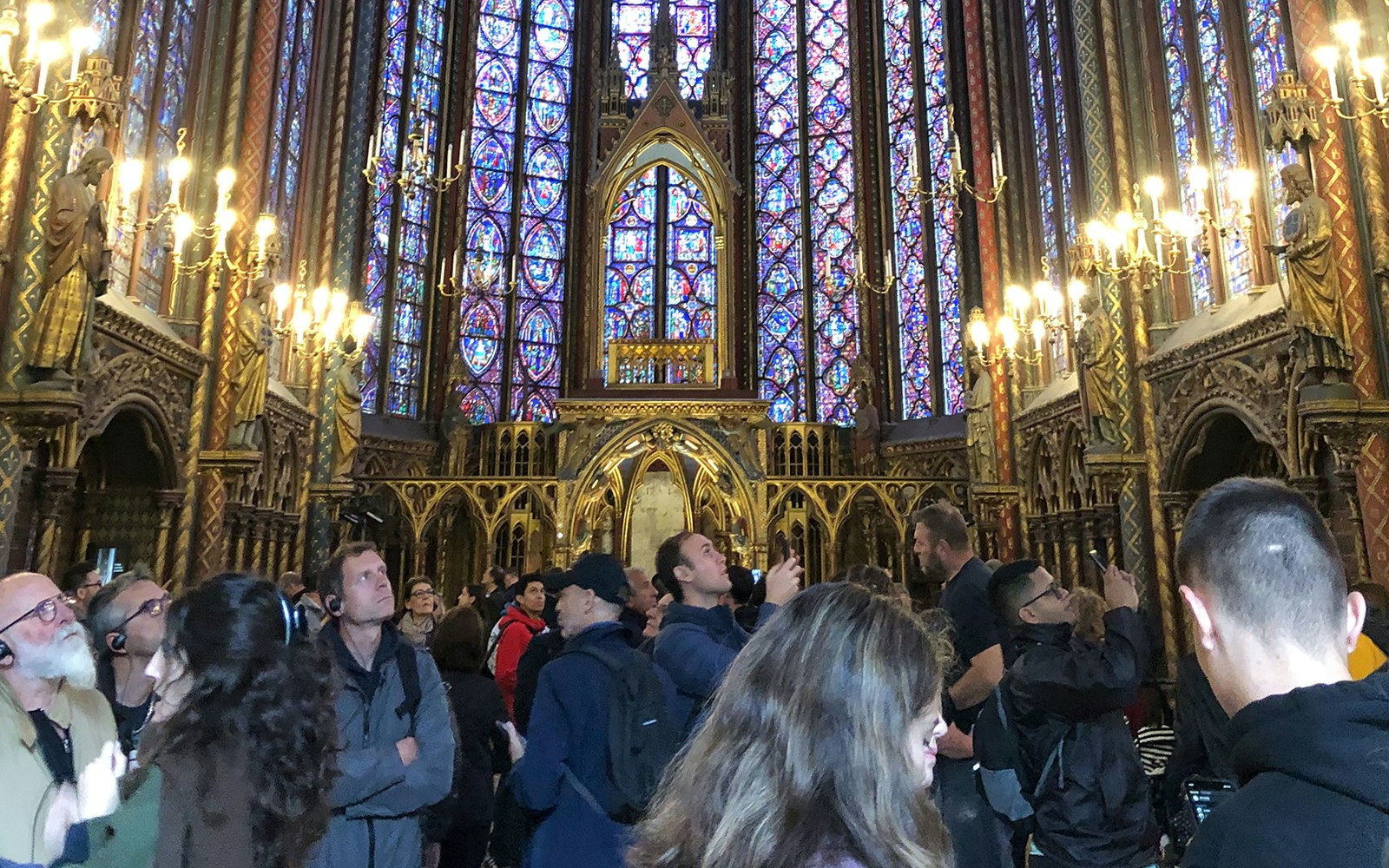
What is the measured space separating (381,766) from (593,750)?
0.62 metres

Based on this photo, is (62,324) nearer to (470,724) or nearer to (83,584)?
(83,584)

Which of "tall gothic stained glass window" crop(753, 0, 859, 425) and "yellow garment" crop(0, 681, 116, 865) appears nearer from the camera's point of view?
"yellow garment" crop(0, 681, 116, 865)

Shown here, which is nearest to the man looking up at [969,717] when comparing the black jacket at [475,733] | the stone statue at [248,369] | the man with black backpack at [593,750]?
the man with black backpack at [593,750]

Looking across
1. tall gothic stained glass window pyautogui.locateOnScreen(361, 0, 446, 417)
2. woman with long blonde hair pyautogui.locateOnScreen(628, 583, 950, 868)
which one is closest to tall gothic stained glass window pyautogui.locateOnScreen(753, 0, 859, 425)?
tall gothic stained glass window pyautogui.locateOnScreen(361, 0, 446, 417)

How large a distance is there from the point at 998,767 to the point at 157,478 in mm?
9481

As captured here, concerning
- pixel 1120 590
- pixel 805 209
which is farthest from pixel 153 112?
pixel 805 209

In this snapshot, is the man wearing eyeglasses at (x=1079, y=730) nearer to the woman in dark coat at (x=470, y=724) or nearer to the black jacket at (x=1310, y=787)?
the black jacket at (x=1310, y=787)

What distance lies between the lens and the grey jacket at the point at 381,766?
2.57 m

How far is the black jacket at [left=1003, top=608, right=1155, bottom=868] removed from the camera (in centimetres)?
274

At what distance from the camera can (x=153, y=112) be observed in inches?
390

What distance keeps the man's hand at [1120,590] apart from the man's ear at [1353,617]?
1.45 metres

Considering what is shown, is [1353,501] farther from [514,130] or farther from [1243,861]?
[514,130]

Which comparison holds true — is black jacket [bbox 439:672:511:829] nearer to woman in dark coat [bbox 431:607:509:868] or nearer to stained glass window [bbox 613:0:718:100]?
woman in dark coat [bbox 431:607:509:868]

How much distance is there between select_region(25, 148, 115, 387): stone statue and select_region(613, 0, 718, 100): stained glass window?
15.0 metres
